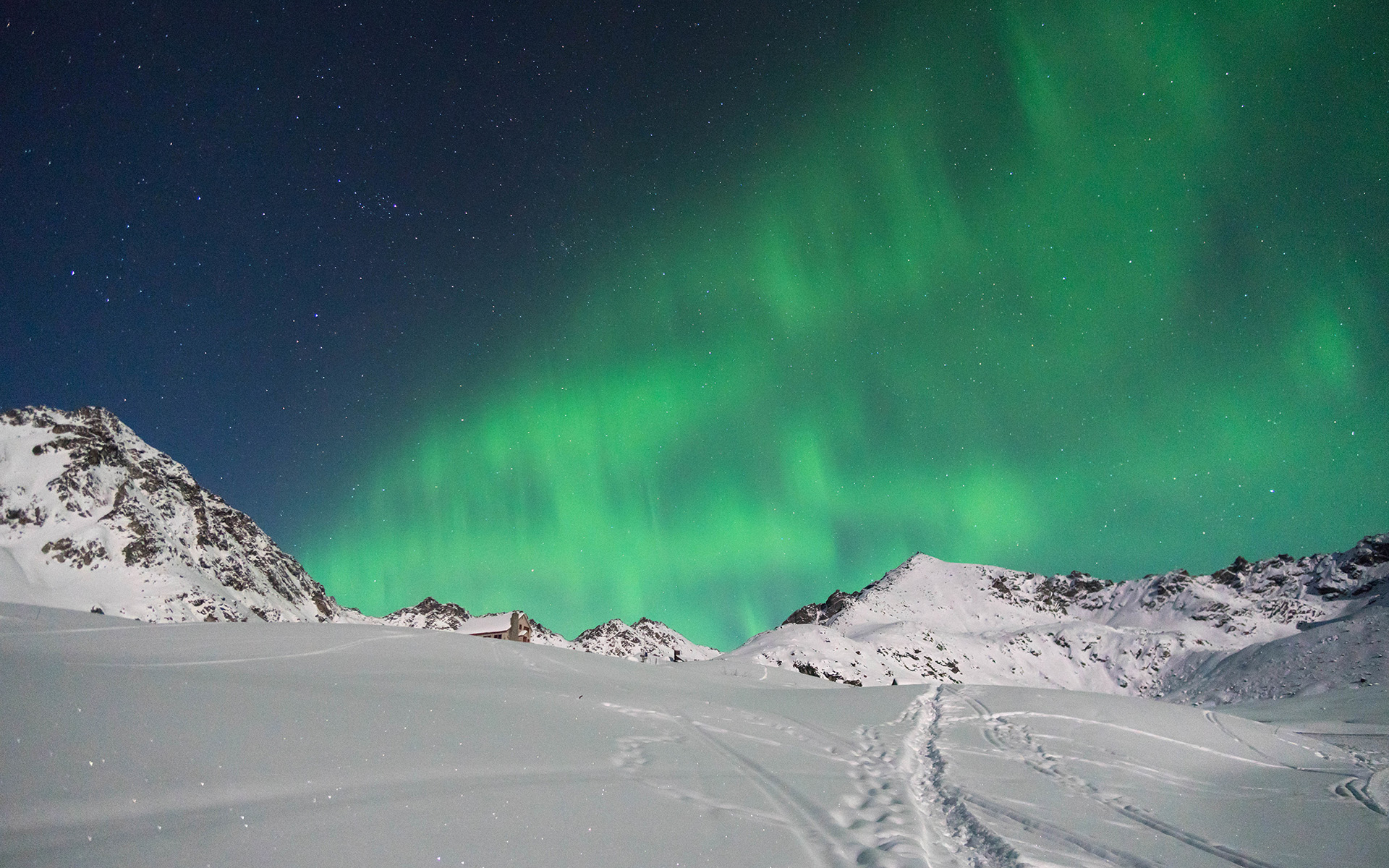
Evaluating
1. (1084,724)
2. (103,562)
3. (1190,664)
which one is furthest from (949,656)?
(103,562)

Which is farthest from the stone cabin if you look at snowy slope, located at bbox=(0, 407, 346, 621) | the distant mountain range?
snowy slope, located at bbox=(0, 407, 346, 621)

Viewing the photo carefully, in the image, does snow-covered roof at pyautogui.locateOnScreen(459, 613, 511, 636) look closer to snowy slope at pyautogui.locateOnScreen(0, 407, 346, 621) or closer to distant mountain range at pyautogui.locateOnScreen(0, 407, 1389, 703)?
distant mountain range at pyautogui.locateOnScreen(0, 407, 1389, 703)

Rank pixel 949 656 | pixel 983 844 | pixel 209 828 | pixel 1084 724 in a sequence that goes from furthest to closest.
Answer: pixel 949 656 → pixel 1084 724 → pixel 983 844 → pixel 209 828

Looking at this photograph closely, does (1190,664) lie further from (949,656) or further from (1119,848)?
(1119,848)

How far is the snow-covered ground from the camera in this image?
10.6 feet

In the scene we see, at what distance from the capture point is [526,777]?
528 centimetres

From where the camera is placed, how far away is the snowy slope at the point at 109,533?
123 metres

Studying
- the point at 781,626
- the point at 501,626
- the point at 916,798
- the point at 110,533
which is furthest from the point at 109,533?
the point at 916,798

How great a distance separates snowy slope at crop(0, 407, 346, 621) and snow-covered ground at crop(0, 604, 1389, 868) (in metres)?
148

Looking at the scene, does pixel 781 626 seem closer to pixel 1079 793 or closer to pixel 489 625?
pixel 489 625

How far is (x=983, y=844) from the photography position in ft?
15.8

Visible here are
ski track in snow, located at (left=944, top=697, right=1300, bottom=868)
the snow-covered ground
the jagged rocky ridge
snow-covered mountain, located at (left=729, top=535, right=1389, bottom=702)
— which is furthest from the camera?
the jagged rocky ridge

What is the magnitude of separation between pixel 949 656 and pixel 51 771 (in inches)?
6595

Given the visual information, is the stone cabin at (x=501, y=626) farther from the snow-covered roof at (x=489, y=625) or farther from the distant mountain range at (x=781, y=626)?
the distant mountain range at (x=781, y=626)
